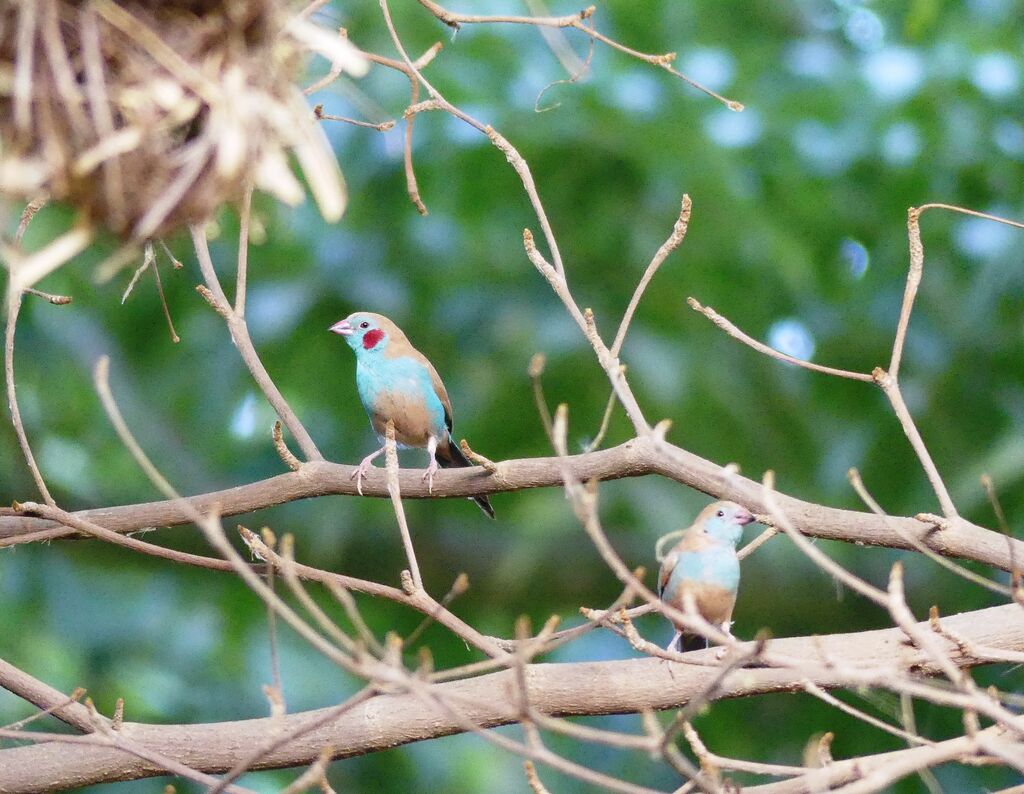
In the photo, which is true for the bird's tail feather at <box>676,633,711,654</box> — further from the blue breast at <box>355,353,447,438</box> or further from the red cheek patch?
the red cheek patch

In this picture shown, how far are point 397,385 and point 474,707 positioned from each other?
103 inches

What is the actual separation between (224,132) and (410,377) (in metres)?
3.81

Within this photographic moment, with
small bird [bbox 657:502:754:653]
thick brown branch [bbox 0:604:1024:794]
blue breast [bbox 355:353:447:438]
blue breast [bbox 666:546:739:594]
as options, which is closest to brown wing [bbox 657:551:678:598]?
small bird [bbox 657:502:754:653]

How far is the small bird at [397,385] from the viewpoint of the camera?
603 cm

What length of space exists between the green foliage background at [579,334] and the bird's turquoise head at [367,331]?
671 mm

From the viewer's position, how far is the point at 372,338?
618cm

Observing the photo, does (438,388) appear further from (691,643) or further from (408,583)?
(408,583)

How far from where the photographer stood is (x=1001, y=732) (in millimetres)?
3283

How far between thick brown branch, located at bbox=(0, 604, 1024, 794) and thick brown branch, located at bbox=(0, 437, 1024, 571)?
0.20 m

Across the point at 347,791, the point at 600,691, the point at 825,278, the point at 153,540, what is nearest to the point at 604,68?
the point at 825,278

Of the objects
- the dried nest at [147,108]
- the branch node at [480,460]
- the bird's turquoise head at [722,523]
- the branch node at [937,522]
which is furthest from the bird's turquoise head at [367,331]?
the dried nest at [147,108]

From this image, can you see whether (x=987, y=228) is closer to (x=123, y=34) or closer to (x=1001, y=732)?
(x=1001, y=732)

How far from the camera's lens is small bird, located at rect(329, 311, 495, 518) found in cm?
603

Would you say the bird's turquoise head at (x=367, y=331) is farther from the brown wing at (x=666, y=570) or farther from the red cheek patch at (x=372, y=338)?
the brown wing at (x=666, y=570)
